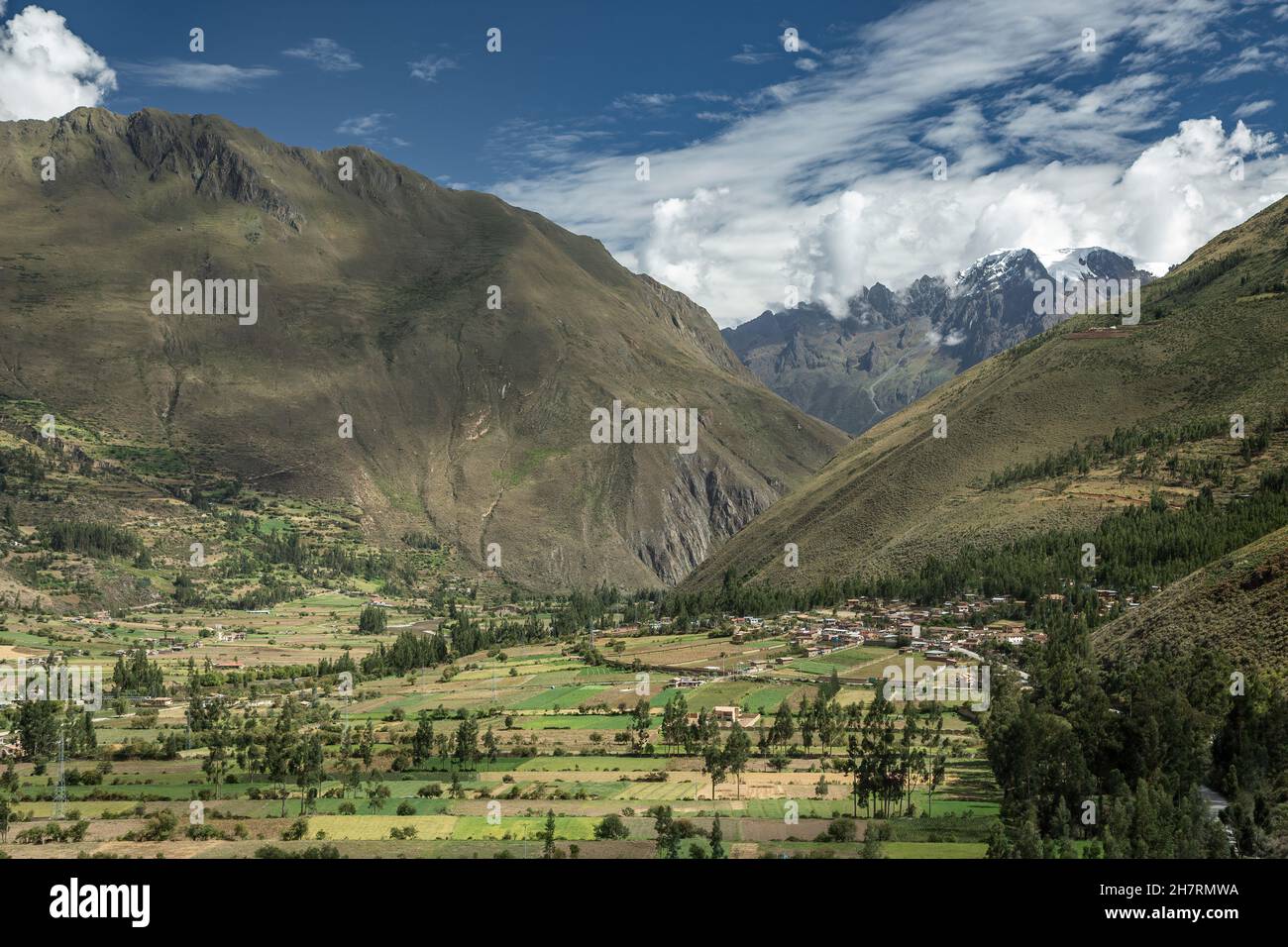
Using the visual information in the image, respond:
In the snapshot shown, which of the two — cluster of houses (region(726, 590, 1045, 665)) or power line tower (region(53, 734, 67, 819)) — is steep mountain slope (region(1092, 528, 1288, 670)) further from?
power line tower (region(53, 734, 67, 819))

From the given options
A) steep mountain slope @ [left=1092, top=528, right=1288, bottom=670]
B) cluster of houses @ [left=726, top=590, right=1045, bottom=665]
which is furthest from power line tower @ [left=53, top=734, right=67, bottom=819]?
steep mountain slope @ [left=1092, top=528, right=1288, bottom=670]

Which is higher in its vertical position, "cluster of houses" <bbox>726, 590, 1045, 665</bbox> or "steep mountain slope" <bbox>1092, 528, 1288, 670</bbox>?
"steep mountain slope" <bbox>1092, 528, 1288, 670</bbox>

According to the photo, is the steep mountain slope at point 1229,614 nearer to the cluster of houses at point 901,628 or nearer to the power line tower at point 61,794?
the cluster of houses at point 901,628

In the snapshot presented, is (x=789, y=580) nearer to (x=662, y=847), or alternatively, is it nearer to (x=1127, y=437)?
(x=1127, y=437)

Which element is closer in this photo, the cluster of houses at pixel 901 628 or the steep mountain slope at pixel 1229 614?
the steep mountain slope at pixel 1229 614

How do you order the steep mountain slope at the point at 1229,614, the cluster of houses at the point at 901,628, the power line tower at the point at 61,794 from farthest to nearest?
the cluster of houses at the point at 901,628 < the steep mountain slope at the point at 1229,614 < the power line tower at the point at 61,794

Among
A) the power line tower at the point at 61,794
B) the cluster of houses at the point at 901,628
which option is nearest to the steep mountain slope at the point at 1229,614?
the cluster of houses at the point at 901,628

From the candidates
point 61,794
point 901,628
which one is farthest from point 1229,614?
point 61,794
